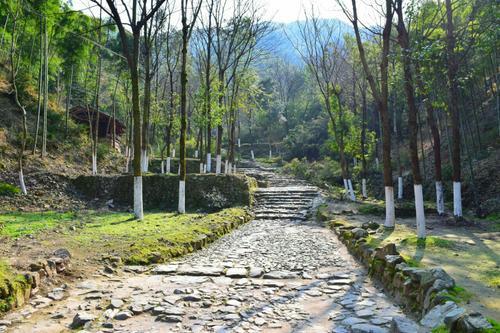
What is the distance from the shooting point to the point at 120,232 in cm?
948

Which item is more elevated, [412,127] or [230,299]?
[412,127]

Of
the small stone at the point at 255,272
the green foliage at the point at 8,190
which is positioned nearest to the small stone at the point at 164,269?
the small stone at the point at 255,272

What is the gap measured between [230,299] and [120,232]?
A: 5.09 m

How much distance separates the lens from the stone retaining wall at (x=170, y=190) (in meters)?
16.8

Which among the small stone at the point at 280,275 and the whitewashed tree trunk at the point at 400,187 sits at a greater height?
the whitewashed tree trunk at the point at 400,187

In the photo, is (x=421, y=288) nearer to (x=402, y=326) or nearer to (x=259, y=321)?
(x=402, y=326)

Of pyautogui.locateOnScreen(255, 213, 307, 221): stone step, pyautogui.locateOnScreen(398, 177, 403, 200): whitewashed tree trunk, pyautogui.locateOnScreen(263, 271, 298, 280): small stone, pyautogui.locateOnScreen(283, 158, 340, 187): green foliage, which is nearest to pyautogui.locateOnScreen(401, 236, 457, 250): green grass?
pyautogui.locateOnScreen(263, 271, 298, 280): small stone

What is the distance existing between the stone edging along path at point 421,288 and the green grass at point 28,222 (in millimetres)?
7184

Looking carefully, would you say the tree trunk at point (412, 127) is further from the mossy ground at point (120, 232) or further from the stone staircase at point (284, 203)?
the stone staircase at point (284, 203)

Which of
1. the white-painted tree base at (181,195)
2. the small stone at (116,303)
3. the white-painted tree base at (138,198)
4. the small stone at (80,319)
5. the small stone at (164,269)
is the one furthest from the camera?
the white-painted tree base at (181,195)

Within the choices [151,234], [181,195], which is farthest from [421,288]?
[181,195]

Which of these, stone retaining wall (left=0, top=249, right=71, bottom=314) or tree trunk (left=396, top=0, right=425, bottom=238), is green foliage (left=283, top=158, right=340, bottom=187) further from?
stone retaining wall (left=0, top=249, right=71, bottom=314)

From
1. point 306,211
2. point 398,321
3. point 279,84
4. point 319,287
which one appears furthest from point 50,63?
point 279,84

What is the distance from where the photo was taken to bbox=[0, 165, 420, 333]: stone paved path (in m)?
4.39
